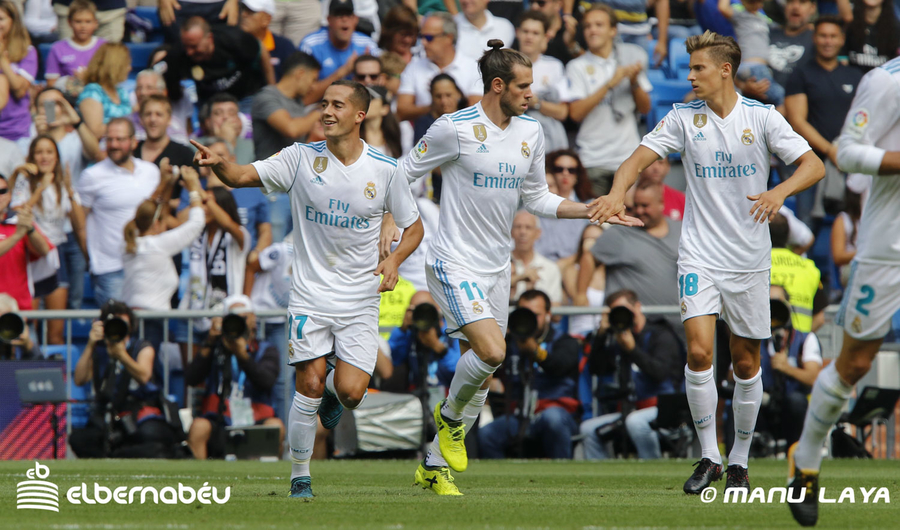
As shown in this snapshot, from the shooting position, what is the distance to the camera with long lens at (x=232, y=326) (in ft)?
37.5

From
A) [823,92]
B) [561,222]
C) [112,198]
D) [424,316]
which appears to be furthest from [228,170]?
[823,92]

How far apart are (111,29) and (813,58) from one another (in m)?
8.75

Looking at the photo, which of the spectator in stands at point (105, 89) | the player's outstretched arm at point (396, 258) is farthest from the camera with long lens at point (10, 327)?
the player's outstretched arm at point (396, 258)

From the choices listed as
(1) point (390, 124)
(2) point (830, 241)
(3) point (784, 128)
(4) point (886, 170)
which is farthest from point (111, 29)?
(4) point (886, 170)

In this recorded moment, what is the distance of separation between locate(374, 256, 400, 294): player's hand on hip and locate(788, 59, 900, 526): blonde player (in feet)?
8.93

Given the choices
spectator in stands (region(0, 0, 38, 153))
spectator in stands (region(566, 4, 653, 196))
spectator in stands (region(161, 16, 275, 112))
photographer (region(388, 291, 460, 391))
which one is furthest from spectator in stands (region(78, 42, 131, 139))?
spectator in stands (region(566, 4, 653, 196))

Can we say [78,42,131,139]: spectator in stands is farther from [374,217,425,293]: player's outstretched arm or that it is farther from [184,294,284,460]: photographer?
[374,217,425,293]: player's outstretched arm

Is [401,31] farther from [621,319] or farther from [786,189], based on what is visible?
[786,189]

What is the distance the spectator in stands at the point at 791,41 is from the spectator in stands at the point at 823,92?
1.38 meters

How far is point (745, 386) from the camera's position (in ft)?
26.7

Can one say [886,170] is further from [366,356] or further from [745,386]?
[366,356]

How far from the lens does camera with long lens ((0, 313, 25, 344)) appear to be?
11773 mm

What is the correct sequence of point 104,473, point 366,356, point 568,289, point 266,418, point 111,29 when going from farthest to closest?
point 111,29 < point 568,289 < point 266,418 < point 104,473 < point 366,356

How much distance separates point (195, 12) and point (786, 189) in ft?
32.8
